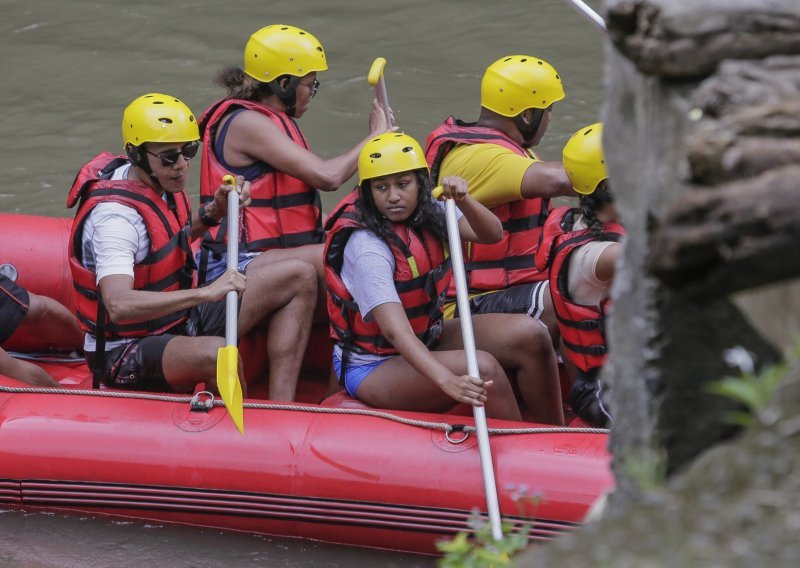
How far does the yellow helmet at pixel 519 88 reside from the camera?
4.96m

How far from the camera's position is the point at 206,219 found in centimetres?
495

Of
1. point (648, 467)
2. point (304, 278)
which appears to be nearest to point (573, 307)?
point (304, 278)

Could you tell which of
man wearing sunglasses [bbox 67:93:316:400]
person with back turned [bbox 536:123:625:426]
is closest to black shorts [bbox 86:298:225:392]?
man wearing sunglasses [bbox 67:93:316:400]

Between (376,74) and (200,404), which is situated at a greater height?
(376,74)

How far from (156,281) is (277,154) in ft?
2.32

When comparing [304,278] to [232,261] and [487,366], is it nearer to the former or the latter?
[232,261]

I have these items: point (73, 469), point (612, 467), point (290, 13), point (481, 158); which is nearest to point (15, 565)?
point (73, 469)

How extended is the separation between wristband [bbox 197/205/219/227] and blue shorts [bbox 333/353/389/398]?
31.5 inches

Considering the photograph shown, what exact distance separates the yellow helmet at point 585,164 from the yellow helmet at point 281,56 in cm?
121

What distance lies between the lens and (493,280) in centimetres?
487

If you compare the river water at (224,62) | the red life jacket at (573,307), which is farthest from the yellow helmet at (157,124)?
the river water at (224,62)

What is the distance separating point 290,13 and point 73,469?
245 inches

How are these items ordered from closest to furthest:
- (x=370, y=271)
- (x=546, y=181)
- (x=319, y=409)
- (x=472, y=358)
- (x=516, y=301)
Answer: (x=472, y=358)
(x=370, y=271)
(x=319, y=409)
(x=546, y=181)
(x=516, y=301)

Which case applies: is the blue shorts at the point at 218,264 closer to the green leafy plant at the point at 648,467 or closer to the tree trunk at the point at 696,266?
the tree trunk at the point at 696,266
